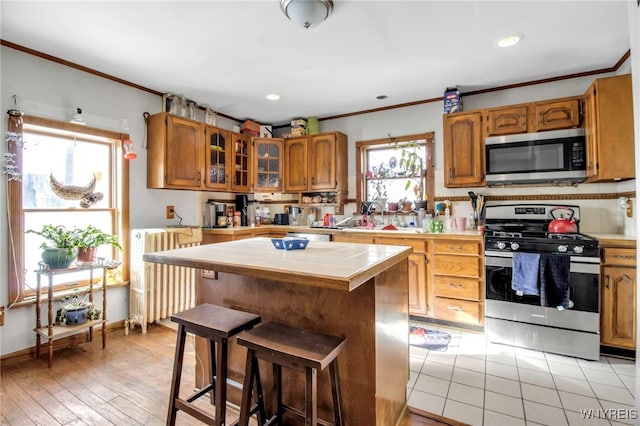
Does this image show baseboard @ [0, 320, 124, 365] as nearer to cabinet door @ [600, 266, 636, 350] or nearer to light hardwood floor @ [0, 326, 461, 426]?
light hardwood floor @ [0, 326, 461, 426]

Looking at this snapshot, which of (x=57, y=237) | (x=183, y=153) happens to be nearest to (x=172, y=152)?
(x=183, y=153)

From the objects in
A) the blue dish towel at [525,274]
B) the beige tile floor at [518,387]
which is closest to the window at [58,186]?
the beige tile floor at [518,387]

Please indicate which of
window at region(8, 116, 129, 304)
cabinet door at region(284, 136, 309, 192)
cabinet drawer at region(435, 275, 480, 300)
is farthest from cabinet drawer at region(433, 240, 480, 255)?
window at region(8, 116, 129, 304)

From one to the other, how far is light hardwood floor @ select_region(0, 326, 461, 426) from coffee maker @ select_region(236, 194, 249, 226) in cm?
195

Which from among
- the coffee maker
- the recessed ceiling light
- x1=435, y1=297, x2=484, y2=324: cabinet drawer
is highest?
the recessed ceiling light

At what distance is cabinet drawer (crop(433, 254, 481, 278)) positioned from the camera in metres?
2.92

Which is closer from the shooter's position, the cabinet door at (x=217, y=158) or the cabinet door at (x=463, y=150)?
the cabinet door at (x=463, y=150)

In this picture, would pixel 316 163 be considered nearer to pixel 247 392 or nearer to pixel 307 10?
pixel 307 10

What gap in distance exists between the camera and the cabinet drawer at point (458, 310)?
9.59 feet

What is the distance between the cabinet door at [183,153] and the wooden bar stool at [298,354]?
2437 millimetres

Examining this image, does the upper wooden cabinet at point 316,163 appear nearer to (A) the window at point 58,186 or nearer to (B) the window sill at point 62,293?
(A) the window at point 58,186

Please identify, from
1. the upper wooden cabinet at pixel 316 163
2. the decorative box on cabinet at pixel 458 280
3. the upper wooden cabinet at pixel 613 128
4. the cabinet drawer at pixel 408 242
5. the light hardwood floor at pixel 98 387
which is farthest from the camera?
the upper wooden cabinet at pixel 316 163

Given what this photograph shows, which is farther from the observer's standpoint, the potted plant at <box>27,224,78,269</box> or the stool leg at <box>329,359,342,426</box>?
the potted plant at <box>27,224,78,269</box>

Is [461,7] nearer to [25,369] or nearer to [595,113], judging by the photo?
[595,113]
